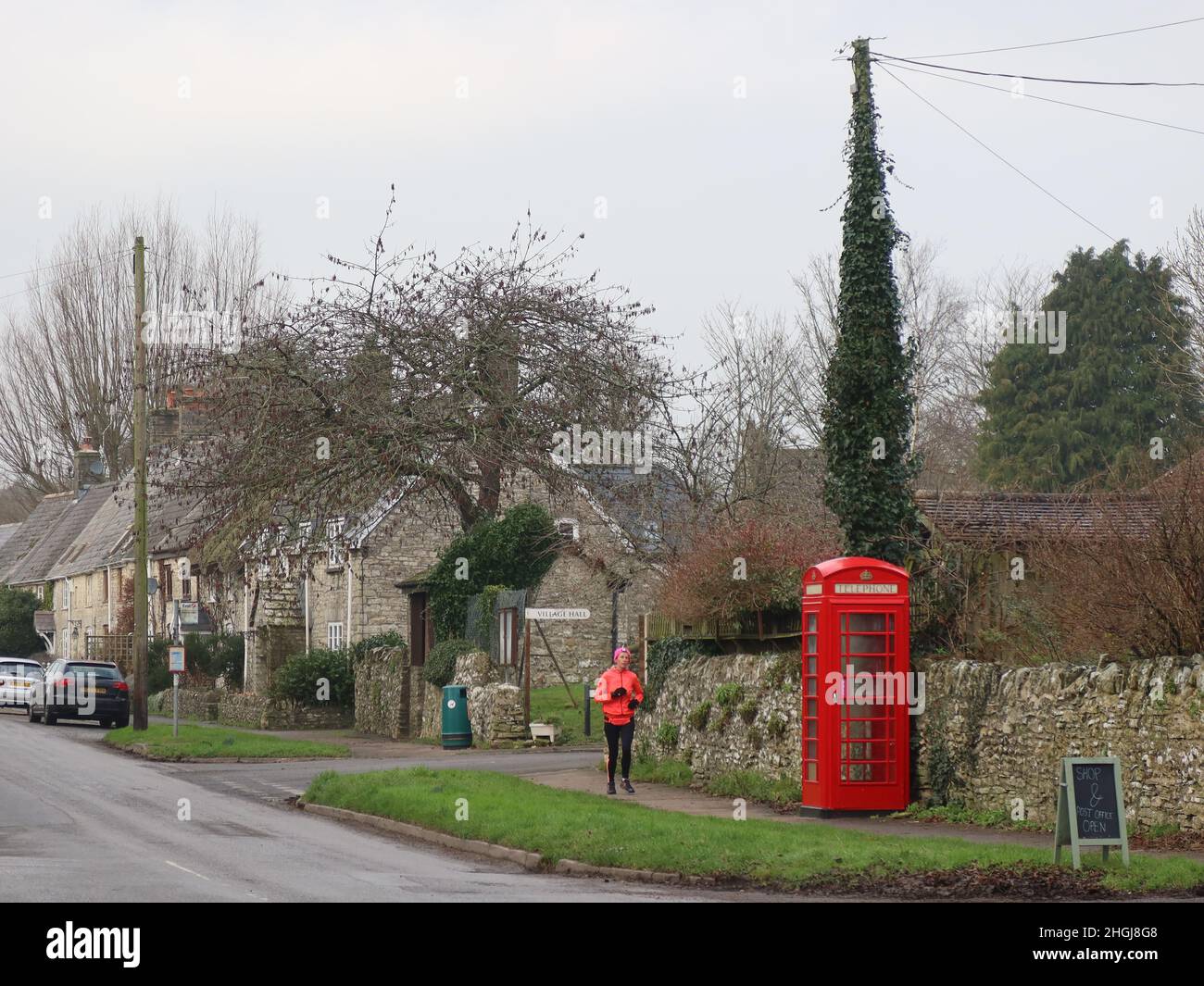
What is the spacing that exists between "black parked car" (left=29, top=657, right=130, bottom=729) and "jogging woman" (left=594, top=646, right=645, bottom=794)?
21870 millimetres

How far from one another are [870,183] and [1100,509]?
16.1 ft

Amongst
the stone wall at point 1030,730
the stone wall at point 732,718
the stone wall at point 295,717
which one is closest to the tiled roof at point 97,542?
the stone wall at point 295,717

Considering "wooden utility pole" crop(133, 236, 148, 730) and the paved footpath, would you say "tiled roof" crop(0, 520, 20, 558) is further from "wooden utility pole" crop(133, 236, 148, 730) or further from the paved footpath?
the paved footpath

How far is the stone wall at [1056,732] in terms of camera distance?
1385 cm

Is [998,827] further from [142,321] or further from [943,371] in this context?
[943,371]

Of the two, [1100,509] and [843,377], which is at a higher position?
[843,377]

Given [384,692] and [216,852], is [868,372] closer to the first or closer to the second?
[216,852]

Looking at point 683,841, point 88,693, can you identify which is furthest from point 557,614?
point 88,693

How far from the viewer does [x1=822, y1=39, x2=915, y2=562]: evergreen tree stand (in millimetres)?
18484

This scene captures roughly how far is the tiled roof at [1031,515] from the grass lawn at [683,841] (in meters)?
4.41

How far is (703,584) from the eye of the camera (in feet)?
69.1
